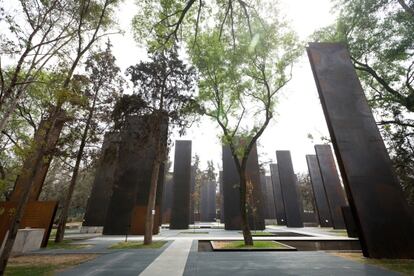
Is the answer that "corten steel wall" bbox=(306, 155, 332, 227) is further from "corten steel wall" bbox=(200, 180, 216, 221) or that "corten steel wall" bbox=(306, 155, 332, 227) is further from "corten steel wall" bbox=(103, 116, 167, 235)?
"corten steel wall" bbox=(103, 116, 167, 235)

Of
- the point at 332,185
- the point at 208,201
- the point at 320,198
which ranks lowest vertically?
the point at 320,198

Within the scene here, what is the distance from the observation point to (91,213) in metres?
23.9

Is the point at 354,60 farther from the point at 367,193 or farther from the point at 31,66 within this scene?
the point at 31,66

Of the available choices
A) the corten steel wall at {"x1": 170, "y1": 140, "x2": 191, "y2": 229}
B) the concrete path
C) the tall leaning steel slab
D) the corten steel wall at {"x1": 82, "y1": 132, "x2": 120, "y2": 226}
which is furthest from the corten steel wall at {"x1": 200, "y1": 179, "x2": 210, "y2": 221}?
the concrete path

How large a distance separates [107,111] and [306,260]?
14253mm

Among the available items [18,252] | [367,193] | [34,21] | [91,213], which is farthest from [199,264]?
[91,213]

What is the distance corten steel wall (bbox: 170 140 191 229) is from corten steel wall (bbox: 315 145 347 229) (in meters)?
15.0

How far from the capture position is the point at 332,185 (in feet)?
85.1

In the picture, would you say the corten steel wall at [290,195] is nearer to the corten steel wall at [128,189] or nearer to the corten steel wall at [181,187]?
the corten steel wall at [181,187]

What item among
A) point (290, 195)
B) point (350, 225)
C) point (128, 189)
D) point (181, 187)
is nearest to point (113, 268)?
point (128, 189)

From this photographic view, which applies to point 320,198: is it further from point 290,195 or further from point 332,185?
point 332,185

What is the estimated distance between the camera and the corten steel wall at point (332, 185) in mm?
25344

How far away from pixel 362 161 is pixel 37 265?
486 inches

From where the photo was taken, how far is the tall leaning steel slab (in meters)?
8.35
